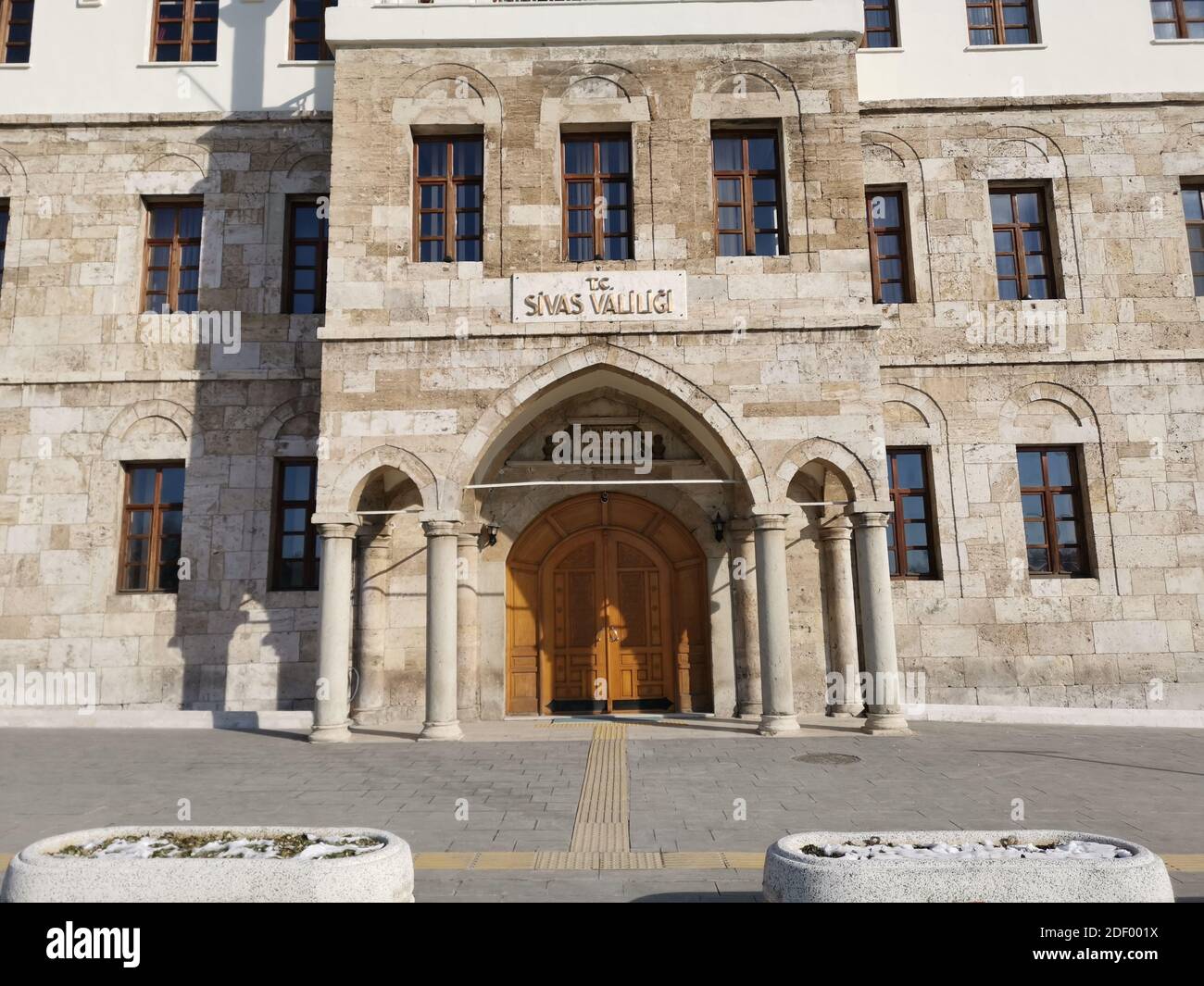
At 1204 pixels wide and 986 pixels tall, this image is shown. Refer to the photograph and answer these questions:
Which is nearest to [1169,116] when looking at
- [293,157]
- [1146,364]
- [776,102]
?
[1146,364]

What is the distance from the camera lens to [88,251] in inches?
504

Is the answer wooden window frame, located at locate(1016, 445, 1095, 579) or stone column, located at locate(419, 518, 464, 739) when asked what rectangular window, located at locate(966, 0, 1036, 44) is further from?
stone column, located at locate(419, 518, 464, 739)

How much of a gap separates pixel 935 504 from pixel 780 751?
5.01m

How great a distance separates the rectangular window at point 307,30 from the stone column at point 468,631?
8.18 metres

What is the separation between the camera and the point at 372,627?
471 inches

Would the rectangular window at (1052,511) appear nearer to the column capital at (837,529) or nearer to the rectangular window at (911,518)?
the rectangular window at (911,518)

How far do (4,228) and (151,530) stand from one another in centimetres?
549

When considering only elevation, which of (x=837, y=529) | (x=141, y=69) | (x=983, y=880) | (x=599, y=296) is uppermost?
(x=141, y=69)

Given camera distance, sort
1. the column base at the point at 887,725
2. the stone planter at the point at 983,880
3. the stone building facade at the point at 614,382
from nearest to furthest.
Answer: the stone planter at the point at 983,880, the column base at the point at 887,725, the stone building facade at the point at 614,382

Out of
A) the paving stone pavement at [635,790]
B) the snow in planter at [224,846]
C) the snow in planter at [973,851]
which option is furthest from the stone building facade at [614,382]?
the snow in planter at [973,851]

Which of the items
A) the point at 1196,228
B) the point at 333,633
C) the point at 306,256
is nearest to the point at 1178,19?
the point at 1196,228

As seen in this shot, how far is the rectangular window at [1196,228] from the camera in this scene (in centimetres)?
1284

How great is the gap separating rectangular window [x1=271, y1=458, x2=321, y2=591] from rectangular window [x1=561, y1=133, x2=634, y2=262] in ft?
16.4

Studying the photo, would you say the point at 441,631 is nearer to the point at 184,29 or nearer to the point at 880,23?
the point at 184,29
